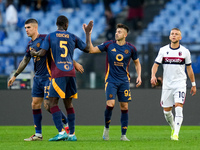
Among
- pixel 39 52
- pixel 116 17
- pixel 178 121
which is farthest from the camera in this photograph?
pixel 116 17

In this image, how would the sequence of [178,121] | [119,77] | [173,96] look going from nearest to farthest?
[178,121], [119,77], [173,96]

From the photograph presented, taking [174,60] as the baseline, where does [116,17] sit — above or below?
above

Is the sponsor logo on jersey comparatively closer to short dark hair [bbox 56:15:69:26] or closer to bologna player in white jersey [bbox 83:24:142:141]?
bologna player in white jersey [bbox 83:24:142:141]

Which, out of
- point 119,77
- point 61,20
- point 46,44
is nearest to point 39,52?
point 46,44

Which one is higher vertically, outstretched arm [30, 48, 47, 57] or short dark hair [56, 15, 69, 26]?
short dark hair [56, 15, 69, 26]

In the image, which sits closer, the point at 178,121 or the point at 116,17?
the point at 178,121

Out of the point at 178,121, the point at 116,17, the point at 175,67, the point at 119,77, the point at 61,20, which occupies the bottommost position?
the point at 178,121

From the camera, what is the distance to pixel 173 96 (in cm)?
919

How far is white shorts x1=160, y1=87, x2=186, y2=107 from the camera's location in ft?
29.5

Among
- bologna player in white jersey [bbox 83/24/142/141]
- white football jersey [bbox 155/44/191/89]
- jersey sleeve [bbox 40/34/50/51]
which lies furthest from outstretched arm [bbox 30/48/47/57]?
white football jersey [bbox 155/44/191/89]

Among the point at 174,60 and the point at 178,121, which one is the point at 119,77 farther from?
the point at 178,121

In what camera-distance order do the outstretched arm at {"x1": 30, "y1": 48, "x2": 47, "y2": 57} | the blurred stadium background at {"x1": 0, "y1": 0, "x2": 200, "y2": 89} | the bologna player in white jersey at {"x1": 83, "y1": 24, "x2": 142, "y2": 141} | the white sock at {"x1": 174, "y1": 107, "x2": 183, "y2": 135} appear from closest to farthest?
the outstretched arm at {"x1": 30, "y1": 48, "x2": 47, "y2": 57} → the white sock at {"x1": 174, "y1": 107, "x2": 183, "y2": 135} → the bologna player in white jersey at {"x1": 83, "y1": 24, "x2": 142, "y2": 141} → the blurred stadium background at {"x1": 0, "y1": 0, "x2": 200, "y2": 89}

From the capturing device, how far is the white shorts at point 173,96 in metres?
8.98

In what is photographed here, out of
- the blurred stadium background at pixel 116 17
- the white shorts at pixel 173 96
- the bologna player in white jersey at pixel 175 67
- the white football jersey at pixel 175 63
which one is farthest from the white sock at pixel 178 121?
the blurred stadium background at pixel 116 17
